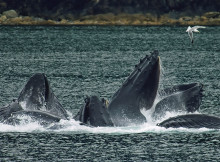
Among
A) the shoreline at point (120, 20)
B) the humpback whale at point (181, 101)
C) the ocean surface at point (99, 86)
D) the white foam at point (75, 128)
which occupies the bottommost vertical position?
the shoreline at point (120, 20)

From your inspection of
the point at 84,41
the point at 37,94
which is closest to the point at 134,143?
the point at 37,94

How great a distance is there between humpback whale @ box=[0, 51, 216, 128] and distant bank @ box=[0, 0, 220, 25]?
145 m

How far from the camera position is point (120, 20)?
181500 mm

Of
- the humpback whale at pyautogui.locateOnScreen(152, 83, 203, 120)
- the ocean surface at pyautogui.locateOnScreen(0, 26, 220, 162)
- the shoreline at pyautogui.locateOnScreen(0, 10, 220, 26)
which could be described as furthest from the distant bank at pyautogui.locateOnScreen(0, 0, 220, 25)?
the humpback whale at pyautogui.locateOnScreen(152, 83, 203, 120)

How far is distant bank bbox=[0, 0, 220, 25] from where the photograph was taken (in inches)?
7096

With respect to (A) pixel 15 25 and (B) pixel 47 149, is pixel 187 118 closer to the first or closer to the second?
(B) pixel 47 149

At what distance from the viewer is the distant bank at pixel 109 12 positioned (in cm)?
18025

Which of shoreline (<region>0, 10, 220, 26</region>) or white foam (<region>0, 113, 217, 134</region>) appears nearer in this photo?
white foam (<region>0, 113, 217, 134</region>)

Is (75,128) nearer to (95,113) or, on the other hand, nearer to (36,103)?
(95,113)

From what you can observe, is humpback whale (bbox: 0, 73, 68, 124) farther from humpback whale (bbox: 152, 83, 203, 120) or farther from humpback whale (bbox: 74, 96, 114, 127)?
humpback whale (bbox: 152, 83, 203, 120)

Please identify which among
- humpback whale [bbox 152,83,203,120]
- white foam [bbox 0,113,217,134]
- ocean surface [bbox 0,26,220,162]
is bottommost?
ocean surface [bbox 0,26,220,162]

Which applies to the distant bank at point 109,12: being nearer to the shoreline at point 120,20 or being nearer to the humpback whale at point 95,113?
the shoreline at point 120,20

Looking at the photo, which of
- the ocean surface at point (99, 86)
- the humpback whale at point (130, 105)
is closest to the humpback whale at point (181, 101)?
the humpback whale at point (130, 105)

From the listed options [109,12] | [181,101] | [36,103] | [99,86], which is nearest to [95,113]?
[36,103]
